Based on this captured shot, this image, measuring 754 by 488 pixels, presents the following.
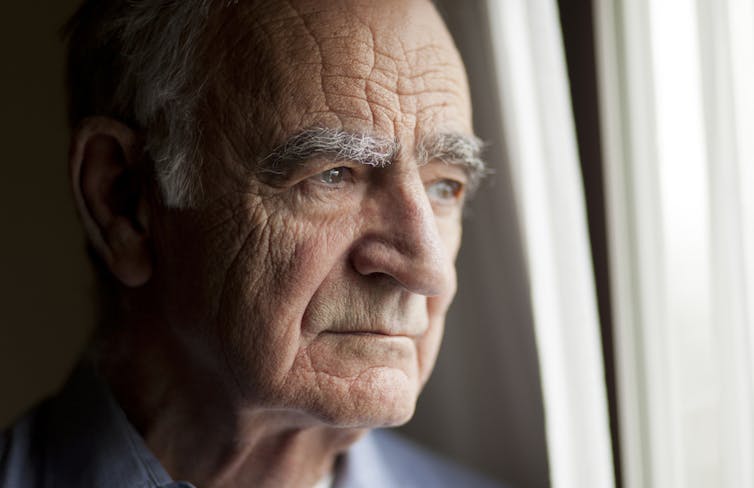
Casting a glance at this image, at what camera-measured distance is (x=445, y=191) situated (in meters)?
1.49

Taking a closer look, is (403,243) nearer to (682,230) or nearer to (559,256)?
(559,256)

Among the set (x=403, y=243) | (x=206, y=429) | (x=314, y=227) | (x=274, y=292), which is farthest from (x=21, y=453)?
(x=403, y=243)

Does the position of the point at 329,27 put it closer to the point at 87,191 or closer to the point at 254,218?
the point at 254,218

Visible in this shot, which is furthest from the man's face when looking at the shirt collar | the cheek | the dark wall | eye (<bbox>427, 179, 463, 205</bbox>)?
the dark wall

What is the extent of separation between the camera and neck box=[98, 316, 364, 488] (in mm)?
1399

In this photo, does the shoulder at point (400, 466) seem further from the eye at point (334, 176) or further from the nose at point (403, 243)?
the eye at point (334, 176)

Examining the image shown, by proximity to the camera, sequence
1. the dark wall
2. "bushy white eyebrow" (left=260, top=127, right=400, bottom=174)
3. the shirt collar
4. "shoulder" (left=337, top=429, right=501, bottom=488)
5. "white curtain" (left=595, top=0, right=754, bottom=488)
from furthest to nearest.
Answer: the dark wall
"shoulder" (left=337, top=429, right=501, bottom=488)
the shirt collar
"bushy white eyebrow" (left=260, top=127, right=400, bottom=174)
"white curtain" (left=595, top=0, right=754, bottom=488)

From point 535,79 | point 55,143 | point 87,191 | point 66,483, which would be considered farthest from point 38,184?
point 535,79

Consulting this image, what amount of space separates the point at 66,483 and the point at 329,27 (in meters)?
0.98

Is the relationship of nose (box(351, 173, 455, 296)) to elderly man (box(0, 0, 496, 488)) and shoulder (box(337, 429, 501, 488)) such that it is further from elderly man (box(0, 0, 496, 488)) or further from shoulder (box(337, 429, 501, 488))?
shoulder (box(337, 429, 501, 488))

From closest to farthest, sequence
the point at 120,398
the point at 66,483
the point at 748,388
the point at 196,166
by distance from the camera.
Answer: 1. the point at 748,388
2. the point at 196,166
3. the point at 66,483
4. the point at 120,398

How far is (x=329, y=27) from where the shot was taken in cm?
126

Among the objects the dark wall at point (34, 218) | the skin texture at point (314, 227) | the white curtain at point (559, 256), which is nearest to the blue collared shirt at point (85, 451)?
the skin texture at point (314, 227)

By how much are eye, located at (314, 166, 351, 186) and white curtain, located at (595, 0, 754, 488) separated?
1.43 ft
